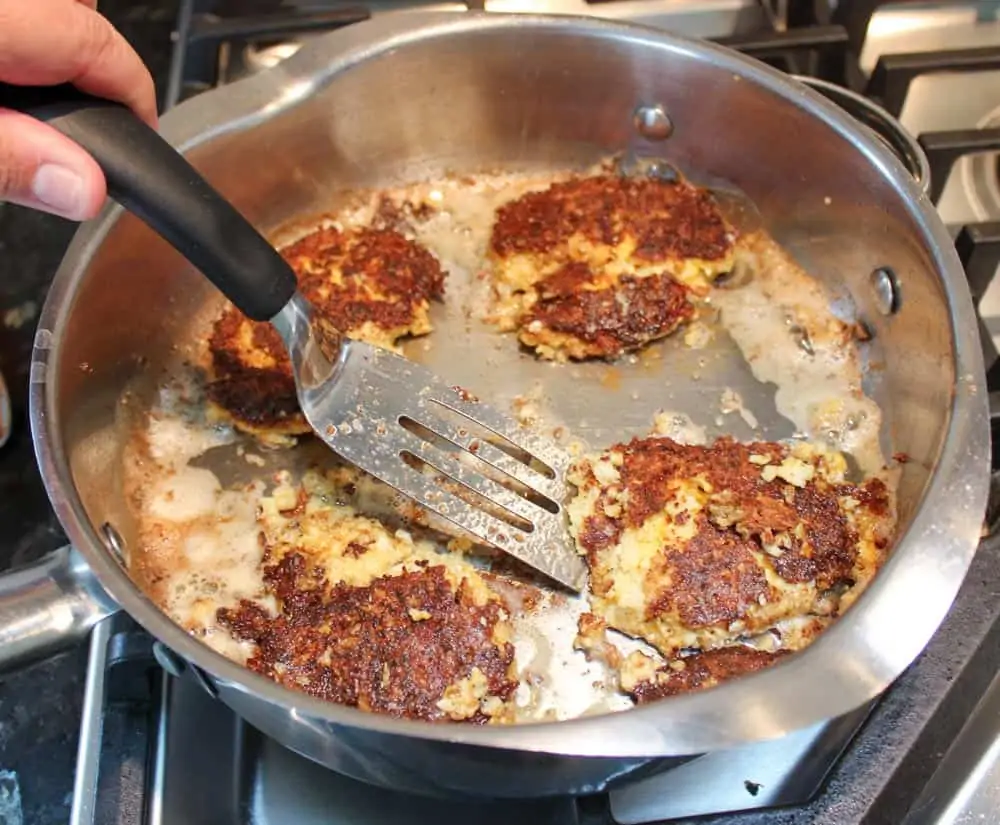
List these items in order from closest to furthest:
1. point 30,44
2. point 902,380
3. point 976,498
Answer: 1. point 30,44
2. point 976,498
3. point 902,380

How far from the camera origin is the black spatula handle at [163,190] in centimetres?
76

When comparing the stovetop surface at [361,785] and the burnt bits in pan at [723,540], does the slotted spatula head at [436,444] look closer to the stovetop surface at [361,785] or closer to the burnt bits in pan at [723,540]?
the burnt bits in pan at [723,540]

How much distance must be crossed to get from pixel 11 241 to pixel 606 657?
0.96m

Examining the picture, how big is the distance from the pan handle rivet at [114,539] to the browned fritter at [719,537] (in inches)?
18.4

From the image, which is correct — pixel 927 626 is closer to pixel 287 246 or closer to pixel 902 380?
pixel 902 380

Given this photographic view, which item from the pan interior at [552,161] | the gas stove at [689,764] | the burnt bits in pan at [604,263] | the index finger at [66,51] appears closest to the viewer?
the index finger at [66,51]

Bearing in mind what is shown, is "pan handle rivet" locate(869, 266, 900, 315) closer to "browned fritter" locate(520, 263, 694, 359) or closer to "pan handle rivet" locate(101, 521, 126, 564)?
"browned fritter" locate(520, 263, 694, 359)

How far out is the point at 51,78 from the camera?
29.2 inches

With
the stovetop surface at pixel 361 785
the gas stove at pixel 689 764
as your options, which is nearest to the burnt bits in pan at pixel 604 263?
the gas stove at pixel 689 764

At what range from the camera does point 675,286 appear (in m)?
1.18

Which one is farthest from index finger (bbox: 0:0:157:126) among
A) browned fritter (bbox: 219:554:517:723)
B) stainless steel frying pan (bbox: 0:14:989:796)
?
browned fritter (bbox: 219:554:517:723)

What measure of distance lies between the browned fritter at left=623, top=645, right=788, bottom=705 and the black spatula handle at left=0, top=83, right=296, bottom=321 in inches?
21.0

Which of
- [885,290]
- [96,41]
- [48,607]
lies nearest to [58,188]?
[96,41]

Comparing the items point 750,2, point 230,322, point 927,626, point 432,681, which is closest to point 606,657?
point 432,681
